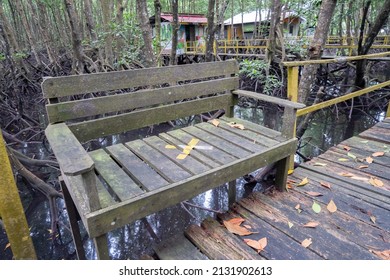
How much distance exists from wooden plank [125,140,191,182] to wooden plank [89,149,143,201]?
0.20 meters

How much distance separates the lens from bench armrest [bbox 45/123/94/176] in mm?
1298

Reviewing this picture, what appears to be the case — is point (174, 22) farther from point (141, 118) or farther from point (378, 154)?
Answer: point (378, 154)

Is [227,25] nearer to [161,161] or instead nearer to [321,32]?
[321,32]

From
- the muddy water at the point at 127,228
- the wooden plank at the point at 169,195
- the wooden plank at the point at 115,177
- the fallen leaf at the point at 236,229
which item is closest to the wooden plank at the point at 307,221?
the fallen leaf at the point at 236,229

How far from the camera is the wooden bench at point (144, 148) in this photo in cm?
158

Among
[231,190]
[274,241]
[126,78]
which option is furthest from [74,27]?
[274,241]

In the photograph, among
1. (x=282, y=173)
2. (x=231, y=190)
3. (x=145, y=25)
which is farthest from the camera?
(x=145, y=25)

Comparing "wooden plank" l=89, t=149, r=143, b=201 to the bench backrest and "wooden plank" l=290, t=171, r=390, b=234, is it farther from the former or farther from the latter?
"wooden plank" l=290, t=171, r=390, b=234

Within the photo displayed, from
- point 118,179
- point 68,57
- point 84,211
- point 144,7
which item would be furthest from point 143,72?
point 68,57

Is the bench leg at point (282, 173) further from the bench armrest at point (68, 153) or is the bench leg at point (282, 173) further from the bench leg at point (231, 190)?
the bench armrest at point (68, 153)

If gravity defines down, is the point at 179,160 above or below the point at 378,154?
above

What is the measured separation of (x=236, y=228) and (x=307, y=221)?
0.54 meters

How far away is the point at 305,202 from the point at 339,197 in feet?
1.00

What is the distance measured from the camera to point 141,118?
99.7 inches
